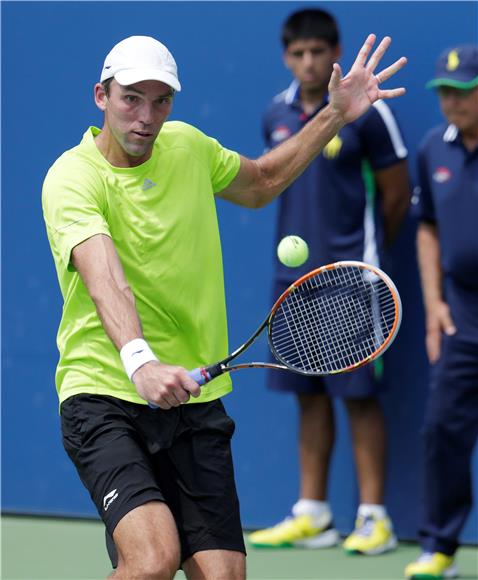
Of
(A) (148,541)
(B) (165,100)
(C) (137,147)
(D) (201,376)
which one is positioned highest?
(B) (165,100)

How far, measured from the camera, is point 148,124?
4281mm

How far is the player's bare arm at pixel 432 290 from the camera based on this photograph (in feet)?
20.1

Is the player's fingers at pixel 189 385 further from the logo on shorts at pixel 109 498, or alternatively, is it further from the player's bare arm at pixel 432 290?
the player's bare arm at pixel 432 290

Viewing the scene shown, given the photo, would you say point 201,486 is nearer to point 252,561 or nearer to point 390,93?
point 390,93

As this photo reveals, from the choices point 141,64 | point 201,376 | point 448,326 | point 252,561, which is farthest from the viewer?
point 252,561

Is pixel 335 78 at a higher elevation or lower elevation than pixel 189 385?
higher

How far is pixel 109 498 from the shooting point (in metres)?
4.10

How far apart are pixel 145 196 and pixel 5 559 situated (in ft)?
8.95

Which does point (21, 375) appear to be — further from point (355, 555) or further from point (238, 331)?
point (355, 555)

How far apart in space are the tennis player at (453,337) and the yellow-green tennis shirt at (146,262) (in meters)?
1.76

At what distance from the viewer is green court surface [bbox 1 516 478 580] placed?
20.1 feet

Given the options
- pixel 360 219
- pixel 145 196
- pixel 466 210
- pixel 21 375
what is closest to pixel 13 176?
pixel 21 375

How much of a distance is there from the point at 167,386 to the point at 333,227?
9.40ft

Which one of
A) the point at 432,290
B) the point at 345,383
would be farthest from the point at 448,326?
the point at 345,383
